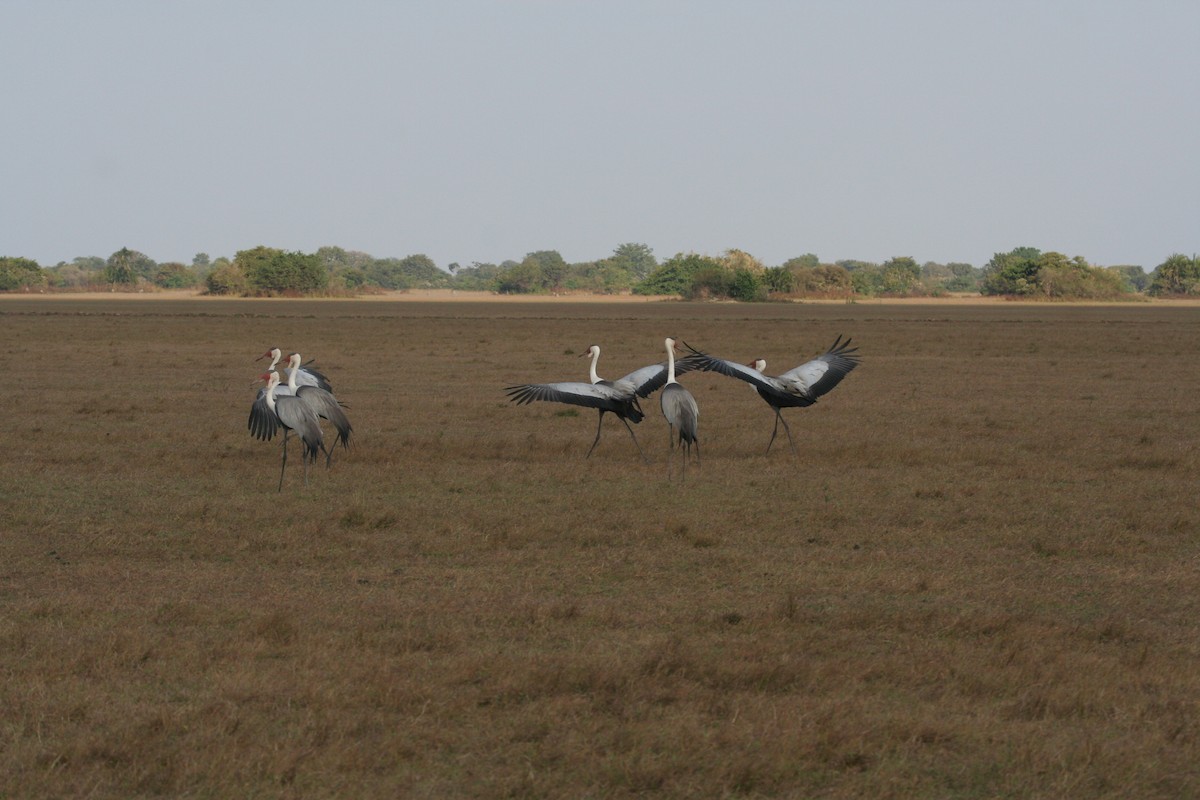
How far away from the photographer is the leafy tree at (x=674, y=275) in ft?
405

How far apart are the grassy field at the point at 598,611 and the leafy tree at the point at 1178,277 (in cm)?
11977

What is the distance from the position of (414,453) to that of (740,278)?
307ft

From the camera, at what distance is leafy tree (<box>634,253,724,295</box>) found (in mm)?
123356

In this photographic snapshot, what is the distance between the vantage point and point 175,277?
527 feet

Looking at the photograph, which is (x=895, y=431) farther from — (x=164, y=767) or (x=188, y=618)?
(x=164, y=767)

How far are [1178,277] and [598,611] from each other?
13261cm

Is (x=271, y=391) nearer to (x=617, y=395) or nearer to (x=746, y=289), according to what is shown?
(x=617, y=395)

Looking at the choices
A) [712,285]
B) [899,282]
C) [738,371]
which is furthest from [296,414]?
[899,282]

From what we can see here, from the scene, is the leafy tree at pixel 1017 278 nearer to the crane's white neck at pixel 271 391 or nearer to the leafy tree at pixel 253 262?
the leafy tree at pixel 253 262

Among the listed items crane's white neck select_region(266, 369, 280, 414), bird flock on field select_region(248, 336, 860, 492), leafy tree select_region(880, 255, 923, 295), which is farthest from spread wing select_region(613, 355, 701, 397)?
leafy tree select_region(880, 255, 923, 295)

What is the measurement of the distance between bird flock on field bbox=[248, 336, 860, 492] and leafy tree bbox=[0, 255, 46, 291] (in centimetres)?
12441

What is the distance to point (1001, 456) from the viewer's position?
13805 mm

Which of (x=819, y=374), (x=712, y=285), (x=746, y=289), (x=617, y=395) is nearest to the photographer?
(x=617, y=395)

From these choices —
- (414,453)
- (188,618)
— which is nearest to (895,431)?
(414,453)
